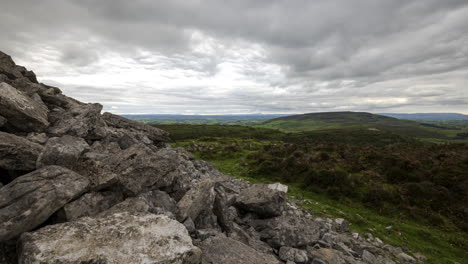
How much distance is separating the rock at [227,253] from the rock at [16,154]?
6.32 meters

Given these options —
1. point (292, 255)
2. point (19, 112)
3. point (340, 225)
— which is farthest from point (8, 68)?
point (340, 225)

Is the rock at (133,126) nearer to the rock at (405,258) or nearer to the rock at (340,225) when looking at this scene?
the rock at (340,225)

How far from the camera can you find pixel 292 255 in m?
9.11

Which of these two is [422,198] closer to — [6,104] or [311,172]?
[311,172]

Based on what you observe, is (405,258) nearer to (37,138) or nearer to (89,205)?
(89,205)

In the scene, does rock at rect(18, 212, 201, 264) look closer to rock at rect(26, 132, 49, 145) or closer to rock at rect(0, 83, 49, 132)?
rock at rect(26, 132, 49, 145)

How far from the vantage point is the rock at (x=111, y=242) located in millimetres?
5180

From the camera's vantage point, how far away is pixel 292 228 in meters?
10.6

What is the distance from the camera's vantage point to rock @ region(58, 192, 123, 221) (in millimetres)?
6676

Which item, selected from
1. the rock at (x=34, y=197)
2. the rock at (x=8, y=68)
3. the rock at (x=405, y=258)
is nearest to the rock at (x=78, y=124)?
the rock at (x=8, y=68)

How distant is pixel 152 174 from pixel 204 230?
3.26 metres

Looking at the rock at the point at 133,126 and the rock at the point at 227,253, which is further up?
the rock at the point at 133,126

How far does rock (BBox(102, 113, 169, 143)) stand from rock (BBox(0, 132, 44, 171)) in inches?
404

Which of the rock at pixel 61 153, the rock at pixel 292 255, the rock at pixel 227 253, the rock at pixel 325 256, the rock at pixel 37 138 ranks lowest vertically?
the rock at pixel 325 256
